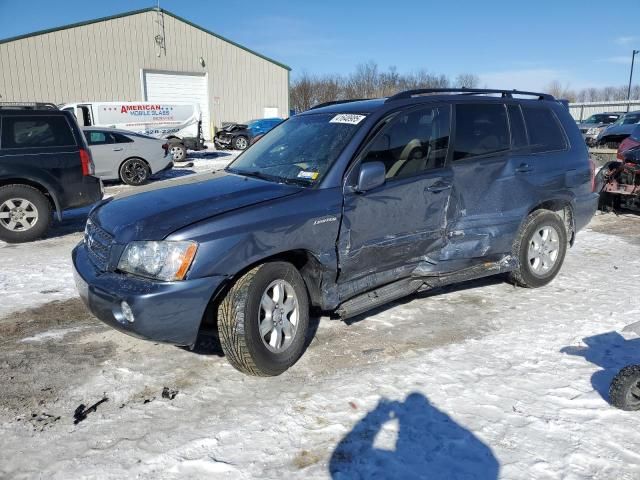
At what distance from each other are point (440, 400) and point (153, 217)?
2146 mm

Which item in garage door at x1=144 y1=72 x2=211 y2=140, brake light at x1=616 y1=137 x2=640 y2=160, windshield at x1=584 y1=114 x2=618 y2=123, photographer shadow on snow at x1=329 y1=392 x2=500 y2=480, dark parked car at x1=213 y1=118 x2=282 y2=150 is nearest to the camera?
photographer shadow on snow at x1=329 y1=392 x2=500 y2=480

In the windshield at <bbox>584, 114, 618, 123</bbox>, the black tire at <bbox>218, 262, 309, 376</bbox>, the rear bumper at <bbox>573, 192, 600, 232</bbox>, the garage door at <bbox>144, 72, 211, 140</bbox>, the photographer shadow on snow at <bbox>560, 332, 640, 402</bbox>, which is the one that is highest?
the garage door at <bbox>144, 72, 211, 140</bbox>

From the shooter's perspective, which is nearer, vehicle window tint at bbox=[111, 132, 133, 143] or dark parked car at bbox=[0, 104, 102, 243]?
dark parked car at bbox=[0, 104, 102, 243]

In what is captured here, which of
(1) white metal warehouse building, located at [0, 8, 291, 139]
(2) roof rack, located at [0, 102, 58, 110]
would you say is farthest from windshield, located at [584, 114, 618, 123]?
(2) roof rack, located at [0, 102, 58, 110]

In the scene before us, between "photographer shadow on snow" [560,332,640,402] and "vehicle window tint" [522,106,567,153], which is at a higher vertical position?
"vehicle window tint" [522,106,567,153]

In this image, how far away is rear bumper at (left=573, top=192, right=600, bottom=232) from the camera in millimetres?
5492

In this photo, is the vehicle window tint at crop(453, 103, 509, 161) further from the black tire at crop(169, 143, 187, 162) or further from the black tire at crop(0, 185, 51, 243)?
the black tire at crop(169, 143, 187, 162)

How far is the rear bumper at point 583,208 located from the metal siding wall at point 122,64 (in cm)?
2684

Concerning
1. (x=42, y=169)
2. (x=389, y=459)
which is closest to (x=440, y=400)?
(x=389, y=459)

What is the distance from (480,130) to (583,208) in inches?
68.4

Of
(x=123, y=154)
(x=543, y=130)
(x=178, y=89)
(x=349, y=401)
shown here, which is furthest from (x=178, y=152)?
(x=349, y=401)

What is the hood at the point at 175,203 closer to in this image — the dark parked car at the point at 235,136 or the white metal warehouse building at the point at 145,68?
the dark parked car at the point at 235,136

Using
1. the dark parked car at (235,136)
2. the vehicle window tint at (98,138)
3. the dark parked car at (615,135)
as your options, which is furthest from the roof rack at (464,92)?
the dark parked car at (235,136)

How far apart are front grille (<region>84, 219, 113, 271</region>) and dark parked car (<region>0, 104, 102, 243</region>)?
415cm
